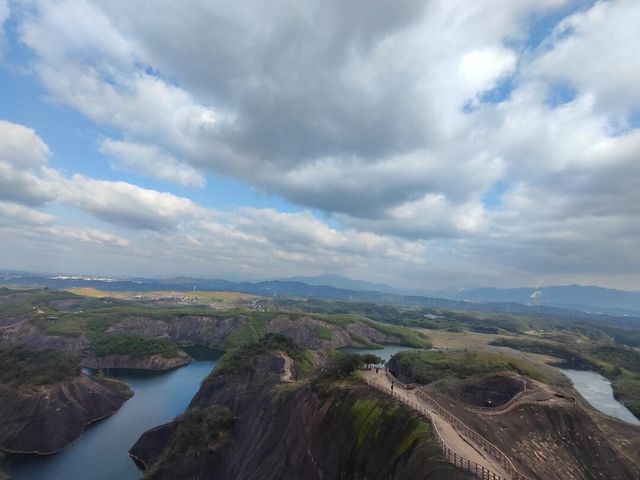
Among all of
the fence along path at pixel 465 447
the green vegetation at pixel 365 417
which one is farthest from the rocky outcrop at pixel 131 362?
the fence along path at pixel 465 447

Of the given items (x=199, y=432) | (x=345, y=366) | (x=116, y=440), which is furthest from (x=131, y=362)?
(x=345, y=366)

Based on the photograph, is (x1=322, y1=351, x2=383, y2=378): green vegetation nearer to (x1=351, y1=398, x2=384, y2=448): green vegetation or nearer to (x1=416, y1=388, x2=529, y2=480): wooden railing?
(x1=351, y1=398, x2=384, y2=448): green vegetation

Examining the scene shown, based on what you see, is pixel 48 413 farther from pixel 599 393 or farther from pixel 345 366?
pixel 599 393

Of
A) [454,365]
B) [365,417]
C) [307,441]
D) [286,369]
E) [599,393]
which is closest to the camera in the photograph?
[365,417]

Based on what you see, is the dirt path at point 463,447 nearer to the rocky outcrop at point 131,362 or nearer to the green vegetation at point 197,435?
the green vegetation at point 197,435

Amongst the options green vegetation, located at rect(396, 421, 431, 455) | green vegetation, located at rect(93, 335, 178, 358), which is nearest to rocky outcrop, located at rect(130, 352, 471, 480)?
green vegetation, located at rect(396, 421, 431, 455)

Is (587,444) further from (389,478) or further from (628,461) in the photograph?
(389,478)

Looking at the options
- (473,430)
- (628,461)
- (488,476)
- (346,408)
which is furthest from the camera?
(346,408)

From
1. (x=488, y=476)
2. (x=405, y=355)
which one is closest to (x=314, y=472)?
(x=488, y=476)
